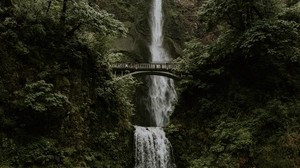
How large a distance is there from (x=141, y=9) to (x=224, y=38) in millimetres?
20605

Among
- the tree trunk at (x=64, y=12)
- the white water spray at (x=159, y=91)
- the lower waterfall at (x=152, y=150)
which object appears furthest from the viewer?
the white water spray at (x=159, y=91)

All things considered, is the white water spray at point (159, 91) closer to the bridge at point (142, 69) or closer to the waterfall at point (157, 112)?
the waterfall at point (157, 112)

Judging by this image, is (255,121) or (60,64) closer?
(60,64)

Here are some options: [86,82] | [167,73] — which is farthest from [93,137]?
[167,73]

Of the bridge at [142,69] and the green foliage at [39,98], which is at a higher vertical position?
the bridge at [142,69]

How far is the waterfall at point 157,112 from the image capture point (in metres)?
18.7

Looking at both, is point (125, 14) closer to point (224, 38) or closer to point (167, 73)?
point (167, 73)

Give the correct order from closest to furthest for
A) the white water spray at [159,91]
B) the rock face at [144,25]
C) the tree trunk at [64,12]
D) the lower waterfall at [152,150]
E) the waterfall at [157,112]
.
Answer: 1. the tree trunk at [64,12]
2. the lower waterfall at [152,150]
3. the waterfall at [157,112]
4. the white water spray at [159,91]
5. the rock face at [144,25]

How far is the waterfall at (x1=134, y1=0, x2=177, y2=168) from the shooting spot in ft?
61.4

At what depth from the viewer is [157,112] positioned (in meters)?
33.3

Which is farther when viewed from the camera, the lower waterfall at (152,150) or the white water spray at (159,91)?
the white water spray at (159,91)

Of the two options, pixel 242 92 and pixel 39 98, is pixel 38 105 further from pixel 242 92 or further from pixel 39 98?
pixel 242 92

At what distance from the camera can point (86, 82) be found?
56.4ft

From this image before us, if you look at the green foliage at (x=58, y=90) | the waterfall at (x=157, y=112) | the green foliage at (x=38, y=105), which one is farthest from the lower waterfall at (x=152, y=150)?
the green foliage at (x=38, y=105)
